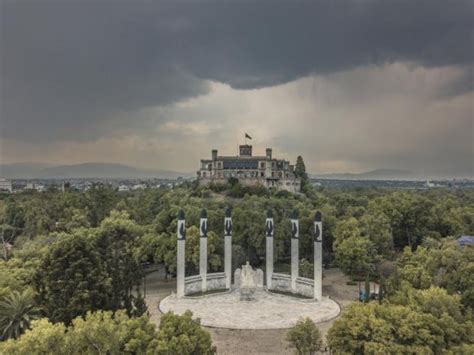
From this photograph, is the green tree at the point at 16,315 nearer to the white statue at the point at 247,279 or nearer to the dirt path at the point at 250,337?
the dirt path at the point at 250,337

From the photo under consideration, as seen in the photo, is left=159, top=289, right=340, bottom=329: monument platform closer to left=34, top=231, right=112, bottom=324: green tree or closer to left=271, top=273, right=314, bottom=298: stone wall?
left=271, top=273, right=314, bottom=298: stone wall

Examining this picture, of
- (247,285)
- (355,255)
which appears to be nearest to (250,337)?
(247,285)

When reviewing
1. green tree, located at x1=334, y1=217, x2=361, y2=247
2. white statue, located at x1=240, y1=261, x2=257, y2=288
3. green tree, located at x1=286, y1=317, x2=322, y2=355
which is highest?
green tree, located at x1=334, y1=217, x2=361, y2=247

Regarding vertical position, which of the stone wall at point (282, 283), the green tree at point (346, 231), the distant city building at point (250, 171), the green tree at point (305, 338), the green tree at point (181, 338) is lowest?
the stone wall at point (282, 283)

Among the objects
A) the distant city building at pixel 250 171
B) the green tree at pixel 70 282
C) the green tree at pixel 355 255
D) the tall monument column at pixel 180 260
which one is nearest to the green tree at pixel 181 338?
the green tree at pixel 70 282

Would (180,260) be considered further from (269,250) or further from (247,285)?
(269,250)

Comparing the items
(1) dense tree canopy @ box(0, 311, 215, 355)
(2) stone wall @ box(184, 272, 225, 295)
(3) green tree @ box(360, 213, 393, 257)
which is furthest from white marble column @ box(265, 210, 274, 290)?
(1) dense tree canopy @ box(0, 311, 215, 355)

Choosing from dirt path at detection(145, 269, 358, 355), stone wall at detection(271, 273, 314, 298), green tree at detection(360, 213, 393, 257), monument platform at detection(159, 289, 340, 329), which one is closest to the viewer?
dirt path at detection(145, 269, 358, 355)
